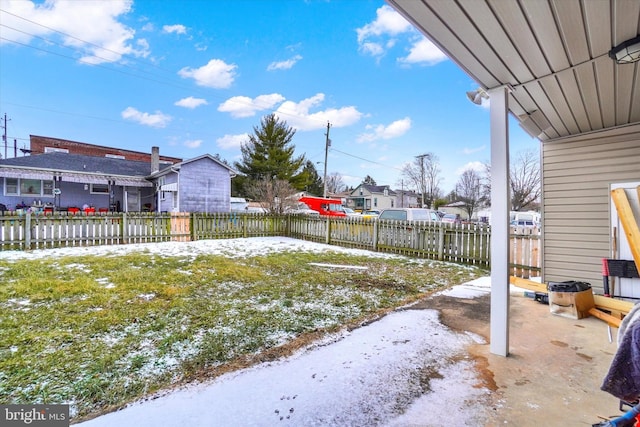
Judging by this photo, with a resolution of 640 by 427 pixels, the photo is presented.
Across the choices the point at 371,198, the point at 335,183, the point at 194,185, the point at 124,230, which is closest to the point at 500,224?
the point at 124,230

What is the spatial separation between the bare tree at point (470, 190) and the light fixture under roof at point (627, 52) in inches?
1416

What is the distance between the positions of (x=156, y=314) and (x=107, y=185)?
18.3 m

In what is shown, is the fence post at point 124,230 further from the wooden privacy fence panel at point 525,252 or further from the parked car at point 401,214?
the wooden privacy fence panel at point 525,252

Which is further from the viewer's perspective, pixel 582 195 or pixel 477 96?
pixel 582 195

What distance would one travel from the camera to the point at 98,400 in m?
1.92

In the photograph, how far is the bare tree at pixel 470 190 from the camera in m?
36.5

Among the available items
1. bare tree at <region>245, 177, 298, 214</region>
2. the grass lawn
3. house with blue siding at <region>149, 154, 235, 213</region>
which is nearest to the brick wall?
house with blue siding at <region>149, 154, 235, 213</region>

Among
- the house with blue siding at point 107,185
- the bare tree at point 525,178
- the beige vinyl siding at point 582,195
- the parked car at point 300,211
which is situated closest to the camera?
the beige vinyl siding at point 582,195

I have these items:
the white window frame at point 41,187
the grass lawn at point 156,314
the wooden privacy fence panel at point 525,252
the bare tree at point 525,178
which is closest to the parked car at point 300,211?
the grass lawn at point 156,314

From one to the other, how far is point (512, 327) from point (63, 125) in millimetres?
36423

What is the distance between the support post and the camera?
8.62 feet

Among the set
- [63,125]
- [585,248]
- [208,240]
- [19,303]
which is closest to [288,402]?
[19,303]

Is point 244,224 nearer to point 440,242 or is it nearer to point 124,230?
point 124,230

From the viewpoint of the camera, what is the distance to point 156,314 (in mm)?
3414
